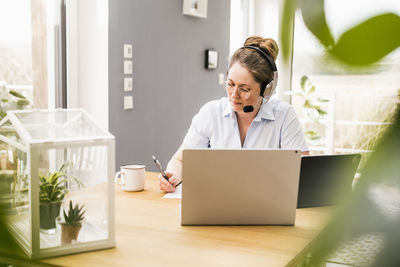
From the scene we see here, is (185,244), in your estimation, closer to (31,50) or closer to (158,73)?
(31,50)

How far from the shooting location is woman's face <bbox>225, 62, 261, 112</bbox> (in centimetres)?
201

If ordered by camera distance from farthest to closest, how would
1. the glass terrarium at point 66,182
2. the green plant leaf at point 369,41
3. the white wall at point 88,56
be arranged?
1. the white wall at point 88,56
2. the glass terrarium at point 66,182
3. the green plant leaf at point 369,41

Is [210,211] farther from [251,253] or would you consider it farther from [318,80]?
[318,80]

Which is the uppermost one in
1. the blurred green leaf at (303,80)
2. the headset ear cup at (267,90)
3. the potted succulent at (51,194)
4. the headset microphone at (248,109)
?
the blurred green leaf at (303,80)

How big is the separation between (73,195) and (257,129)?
1172 millimetres

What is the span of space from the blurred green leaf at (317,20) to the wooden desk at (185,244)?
818 mm

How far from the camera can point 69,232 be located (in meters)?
1.10

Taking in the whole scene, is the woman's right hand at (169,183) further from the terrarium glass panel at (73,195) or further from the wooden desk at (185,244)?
the terrarium glass panel at (73,195)

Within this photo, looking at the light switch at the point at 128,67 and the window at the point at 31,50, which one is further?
the light switch at the point at 128,67

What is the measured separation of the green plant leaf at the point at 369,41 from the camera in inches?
6.6

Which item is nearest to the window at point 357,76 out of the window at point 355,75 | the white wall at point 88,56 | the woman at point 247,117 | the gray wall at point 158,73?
the window at point 355,75

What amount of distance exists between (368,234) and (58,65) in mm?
2774

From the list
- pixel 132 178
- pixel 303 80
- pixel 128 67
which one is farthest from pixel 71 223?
pixel 128 67

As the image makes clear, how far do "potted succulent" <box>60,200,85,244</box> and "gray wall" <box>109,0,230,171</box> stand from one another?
1.85 m
